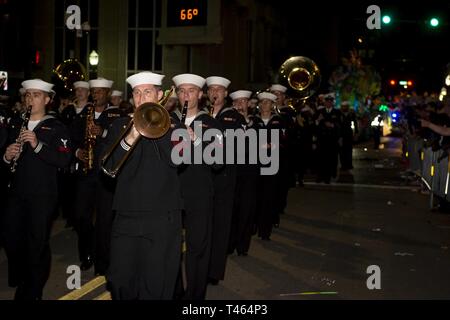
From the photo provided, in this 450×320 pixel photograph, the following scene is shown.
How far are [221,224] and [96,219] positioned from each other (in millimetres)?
1393

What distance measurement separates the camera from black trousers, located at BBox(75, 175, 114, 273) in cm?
843

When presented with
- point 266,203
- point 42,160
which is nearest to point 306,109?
point 266,203

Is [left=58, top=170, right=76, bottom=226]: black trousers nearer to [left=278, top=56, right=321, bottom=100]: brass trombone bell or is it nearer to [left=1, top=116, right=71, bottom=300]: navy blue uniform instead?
[left=1, top=116, right=71, bottom=300]: navy blue uniform

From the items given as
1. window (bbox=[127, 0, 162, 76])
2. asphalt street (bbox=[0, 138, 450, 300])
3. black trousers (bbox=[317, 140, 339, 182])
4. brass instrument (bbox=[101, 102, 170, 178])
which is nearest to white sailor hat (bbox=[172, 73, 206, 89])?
brass instrument (bbox=[101, 102, 170, 178])

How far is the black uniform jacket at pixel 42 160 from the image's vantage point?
7.11 metres

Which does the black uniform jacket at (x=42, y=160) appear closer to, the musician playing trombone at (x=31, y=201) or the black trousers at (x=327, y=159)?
the musician playing trombone at (x=31, y=201)

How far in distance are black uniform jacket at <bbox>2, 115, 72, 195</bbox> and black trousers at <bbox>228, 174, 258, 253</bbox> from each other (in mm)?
3193

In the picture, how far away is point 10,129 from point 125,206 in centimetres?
224

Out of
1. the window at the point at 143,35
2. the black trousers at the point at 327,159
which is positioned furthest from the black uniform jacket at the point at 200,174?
the window at the point at 143,35

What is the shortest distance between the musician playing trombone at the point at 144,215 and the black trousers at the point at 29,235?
61.3 inches

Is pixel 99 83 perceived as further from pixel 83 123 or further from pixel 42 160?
pixel 42 160

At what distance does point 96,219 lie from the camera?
8.53 m
